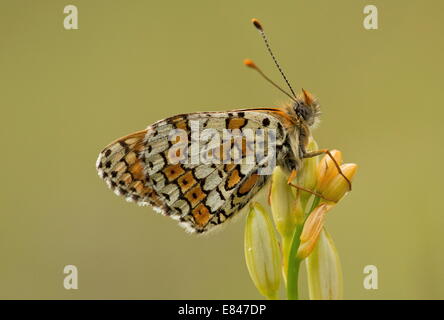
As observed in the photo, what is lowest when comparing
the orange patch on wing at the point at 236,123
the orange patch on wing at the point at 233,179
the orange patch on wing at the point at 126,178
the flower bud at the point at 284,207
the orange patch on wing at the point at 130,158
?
the flower bud at the point at 284,207

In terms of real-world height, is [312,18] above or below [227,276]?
above

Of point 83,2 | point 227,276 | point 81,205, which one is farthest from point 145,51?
point 227,276

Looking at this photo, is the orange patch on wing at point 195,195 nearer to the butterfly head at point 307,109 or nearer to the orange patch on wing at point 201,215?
the orange patch on wing at point 201,215

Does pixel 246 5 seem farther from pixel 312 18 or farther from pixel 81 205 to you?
pixel 81 205

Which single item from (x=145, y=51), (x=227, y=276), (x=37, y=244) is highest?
(x=145, y=51)

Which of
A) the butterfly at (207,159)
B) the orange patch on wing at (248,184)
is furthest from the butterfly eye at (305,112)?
the orange patch on wing at (248,184)

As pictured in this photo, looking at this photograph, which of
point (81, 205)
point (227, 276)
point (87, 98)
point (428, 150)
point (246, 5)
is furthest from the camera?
point (246, 5)

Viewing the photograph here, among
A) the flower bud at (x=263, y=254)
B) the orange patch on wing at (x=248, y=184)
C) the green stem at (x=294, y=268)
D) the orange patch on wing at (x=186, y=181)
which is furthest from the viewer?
the orange patch on wing at (x=186, y=181)

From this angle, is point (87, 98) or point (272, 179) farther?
point (87, 98)
